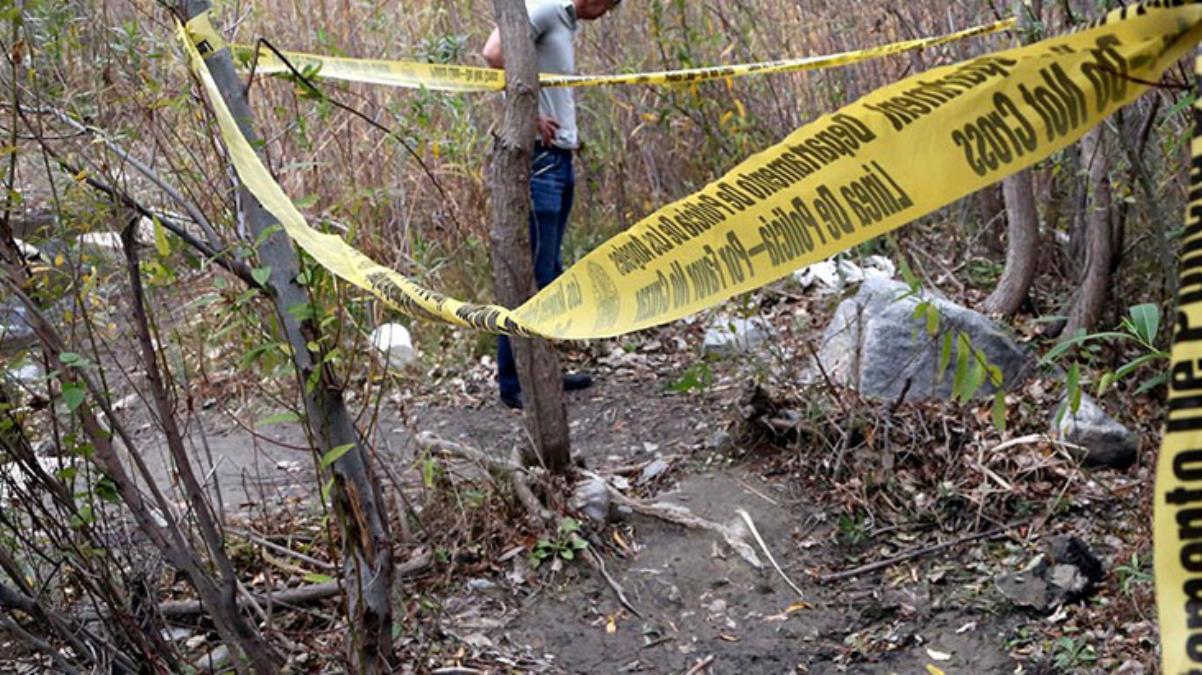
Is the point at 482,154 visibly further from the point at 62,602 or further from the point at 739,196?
the point at 739,196

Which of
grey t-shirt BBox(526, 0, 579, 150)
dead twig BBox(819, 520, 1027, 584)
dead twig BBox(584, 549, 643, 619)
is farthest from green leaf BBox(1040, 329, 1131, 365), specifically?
grey t-shirt BBox(526, 0, 579, 150)

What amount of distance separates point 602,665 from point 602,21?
4.92 m

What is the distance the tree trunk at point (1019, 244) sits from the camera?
17.1 ft

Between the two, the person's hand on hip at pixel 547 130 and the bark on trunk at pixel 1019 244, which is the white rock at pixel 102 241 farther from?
the bark on trunk at pixel 1019 244

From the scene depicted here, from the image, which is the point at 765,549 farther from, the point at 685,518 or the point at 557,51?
the point at 557,51

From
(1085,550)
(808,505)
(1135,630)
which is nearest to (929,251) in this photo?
(808,505)

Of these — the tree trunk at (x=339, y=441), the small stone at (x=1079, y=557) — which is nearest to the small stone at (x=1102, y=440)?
the small stone at (x=1079, y=557)

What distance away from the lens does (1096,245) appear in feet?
15.6

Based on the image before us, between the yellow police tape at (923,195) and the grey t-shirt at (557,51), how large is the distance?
3.02 metres

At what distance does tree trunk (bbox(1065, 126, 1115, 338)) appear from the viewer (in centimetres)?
470

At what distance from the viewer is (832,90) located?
6.52 meters

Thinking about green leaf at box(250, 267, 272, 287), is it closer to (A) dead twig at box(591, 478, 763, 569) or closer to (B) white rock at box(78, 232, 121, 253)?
(B) white rock at box(78, 232, 121, 253)

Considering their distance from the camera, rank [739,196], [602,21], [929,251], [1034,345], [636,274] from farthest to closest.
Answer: [602,21] < [929,251] < [1034,345] < [636,274] < [739,196]

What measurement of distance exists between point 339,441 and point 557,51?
2.92 meters
